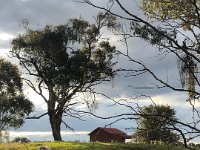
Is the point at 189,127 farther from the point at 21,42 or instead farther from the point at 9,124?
the point at 9,124

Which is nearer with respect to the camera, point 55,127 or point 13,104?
point 55,127

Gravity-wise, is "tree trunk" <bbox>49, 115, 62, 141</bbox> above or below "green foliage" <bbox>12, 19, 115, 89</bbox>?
below

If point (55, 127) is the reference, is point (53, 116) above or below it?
above

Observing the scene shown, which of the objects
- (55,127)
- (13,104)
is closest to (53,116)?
(55,127)

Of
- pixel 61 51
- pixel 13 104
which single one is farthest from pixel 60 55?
pixel 13 104

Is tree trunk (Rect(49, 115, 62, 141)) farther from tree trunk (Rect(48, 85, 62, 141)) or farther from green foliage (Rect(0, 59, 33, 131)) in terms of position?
green foliage (Rect(0, 59, 33, 131))

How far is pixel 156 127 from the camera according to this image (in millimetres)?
4324

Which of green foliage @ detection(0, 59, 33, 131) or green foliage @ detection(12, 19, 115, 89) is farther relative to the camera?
green foliage @ detection(0, 59, 33, 131)

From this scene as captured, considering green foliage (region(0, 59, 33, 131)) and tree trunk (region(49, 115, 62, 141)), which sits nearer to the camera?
tree trunk (region(49, 115, 62, 141))

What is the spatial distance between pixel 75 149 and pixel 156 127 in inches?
779

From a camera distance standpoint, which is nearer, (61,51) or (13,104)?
(61,51)

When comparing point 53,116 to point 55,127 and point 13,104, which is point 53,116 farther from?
point 13,104

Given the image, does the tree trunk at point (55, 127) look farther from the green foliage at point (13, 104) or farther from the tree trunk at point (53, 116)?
the green foliage at point (13, 104)

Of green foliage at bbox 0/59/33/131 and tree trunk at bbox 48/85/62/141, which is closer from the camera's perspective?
tree trunk at bbox 48/85/62/141
